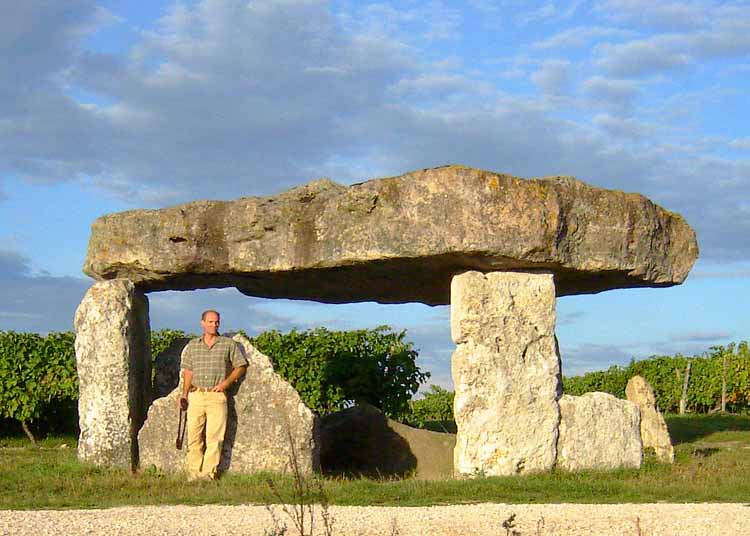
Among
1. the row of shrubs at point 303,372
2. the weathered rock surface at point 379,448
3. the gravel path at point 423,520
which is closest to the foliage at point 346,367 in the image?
the row of shrubs at point 303,372

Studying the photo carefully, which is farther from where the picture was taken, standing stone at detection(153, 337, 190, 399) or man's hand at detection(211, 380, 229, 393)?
standing stone at detection(153, 337, 190, 399)

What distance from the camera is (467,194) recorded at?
43.7 ft

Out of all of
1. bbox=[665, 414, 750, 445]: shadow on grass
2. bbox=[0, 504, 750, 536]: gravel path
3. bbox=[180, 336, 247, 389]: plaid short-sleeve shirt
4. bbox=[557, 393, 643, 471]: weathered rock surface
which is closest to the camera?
bbox=[0, 504, 750, 536]: gravel path

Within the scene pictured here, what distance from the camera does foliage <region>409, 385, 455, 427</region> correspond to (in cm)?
2648

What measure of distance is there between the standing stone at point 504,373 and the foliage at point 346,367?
295 inches

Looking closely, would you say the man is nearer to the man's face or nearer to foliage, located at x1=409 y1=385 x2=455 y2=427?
the man's face

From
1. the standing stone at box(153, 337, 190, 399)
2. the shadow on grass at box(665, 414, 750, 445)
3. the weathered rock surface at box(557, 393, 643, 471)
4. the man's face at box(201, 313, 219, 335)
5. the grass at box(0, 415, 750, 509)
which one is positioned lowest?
the grass at box(0, 415, 750, 509)

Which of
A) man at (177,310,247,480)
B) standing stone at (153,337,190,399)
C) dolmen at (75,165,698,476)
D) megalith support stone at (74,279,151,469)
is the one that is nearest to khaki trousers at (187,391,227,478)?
man at (177,310,247,480)

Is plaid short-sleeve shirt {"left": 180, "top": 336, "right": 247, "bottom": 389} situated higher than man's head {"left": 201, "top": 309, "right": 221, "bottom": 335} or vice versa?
man's head {"left": 201, "top": 309, "right": 221, "bottom": 335}

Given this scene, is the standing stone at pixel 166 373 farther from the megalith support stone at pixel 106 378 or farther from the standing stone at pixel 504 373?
the standing stone at pixel 504 373

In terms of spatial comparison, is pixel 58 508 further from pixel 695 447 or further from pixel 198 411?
pixel 695 447

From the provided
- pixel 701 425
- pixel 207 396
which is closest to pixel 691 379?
pixel 701 425

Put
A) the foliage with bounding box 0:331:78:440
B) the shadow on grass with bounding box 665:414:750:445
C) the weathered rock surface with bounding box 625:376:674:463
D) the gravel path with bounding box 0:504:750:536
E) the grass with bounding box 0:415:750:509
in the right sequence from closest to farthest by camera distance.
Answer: the gravel path with bounding box 0:504:750:536
the grass with bounding box 0:415:750:509
the weathered rock surface with bounding box 625:376:674:463
the shadow on grass with bounding box 665:414:750:445
the foliage with bounding box 0:331:78:440

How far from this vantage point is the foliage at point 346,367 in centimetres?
2142
